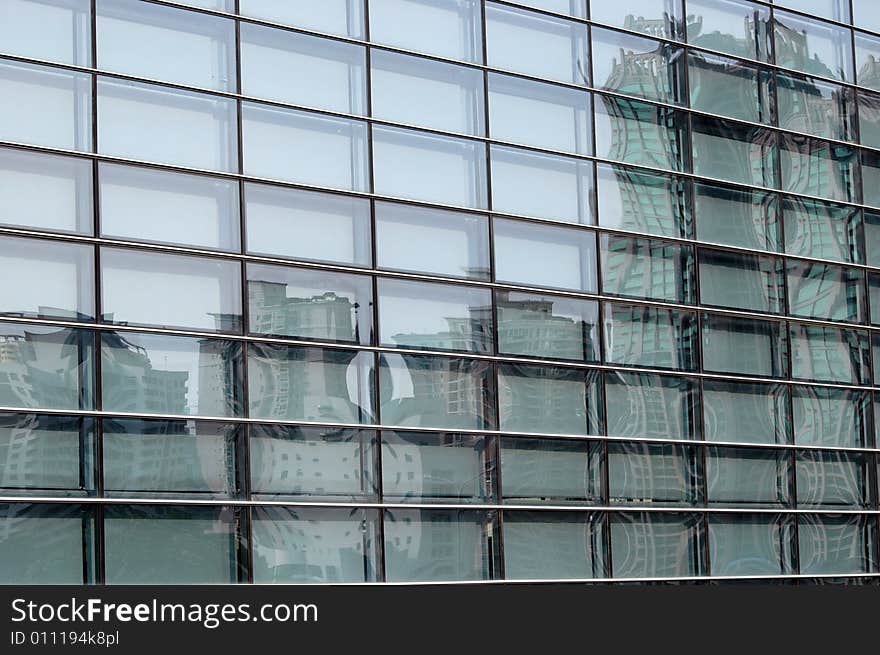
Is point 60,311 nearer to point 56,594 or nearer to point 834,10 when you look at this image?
point 56,594

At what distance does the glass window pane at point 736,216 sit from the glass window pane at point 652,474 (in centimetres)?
381

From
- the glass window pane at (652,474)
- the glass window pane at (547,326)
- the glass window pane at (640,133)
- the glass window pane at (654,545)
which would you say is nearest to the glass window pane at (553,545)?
the glass window pane at (654,545)

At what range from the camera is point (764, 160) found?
83.0 ft

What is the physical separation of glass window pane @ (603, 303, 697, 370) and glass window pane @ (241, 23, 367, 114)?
5.42 meters

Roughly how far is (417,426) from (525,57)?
6.41 metres

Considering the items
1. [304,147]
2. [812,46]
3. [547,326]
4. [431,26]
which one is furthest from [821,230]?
[304,147]

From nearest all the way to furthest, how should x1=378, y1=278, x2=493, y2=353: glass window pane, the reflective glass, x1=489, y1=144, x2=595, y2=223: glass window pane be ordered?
the reflective glass < x1=378, y1=278, x2=493, y2=353: glass window pane < x1=489, y1=144, x2=595, y2=223: glass window pane

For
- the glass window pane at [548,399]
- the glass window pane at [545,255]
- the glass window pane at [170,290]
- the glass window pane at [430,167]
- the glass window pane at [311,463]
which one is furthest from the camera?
the glass window pane at [545,255]

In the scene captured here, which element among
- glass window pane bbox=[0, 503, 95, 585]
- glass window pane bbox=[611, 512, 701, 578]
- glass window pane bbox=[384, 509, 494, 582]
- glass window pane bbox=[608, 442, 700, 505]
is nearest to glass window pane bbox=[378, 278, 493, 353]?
glass window pane bbox=[384, 509, 494, 582]

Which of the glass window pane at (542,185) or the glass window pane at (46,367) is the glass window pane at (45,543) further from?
the glass window pane at (542,185)

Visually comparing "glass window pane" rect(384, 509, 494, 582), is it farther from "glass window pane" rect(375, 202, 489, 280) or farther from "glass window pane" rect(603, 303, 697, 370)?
"glass window pane" rect(603, 303, 697, 370)

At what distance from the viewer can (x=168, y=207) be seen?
1930 cm

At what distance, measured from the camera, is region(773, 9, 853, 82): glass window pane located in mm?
26059

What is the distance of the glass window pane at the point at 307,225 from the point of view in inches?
787
